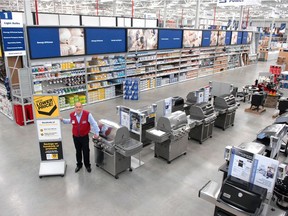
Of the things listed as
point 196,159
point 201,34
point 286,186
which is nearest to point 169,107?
point 196,159

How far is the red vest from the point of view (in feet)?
14.9

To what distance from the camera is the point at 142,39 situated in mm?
10953

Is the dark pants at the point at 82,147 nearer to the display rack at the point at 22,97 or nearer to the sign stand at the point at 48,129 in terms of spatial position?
the sign stand at the point at 48,129

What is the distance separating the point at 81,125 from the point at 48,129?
2.65 feet

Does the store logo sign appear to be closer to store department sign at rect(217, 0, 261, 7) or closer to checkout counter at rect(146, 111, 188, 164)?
checkout counter at rect(146, 111, 188, 164)

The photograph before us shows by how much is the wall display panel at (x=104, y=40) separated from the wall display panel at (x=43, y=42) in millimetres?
1230

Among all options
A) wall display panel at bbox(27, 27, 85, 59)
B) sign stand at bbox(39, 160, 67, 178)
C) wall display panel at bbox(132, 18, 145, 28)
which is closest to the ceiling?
wall display panel at bbox(132, 18, 145, 28)

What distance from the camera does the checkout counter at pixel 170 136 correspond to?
5.21 m

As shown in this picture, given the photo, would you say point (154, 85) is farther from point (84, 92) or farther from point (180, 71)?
point (84, 92)

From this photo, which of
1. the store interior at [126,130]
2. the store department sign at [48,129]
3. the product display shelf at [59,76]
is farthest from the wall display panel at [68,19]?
the store department sign at [48,129]

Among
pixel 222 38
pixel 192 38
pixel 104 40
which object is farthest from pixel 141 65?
pixel 222 38

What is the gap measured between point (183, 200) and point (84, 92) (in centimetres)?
635

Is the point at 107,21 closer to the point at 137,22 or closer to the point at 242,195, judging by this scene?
the point at 137,22

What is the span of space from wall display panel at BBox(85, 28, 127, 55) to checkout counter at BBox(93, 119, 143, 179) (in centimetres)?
500
